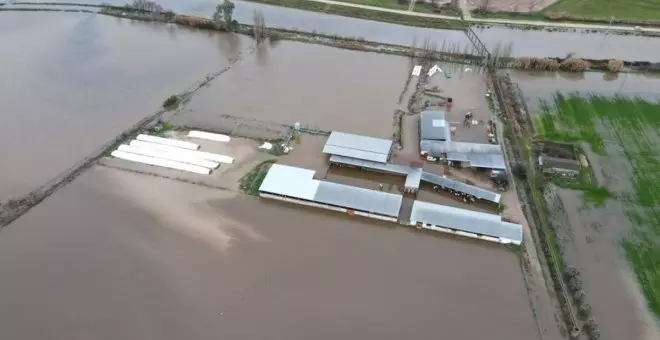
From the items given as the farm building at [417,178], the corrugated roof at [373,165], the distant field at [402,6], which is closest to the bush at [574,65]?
the distant field at [402,6]

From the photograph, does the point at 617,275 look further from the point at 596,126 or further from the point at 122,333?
the point at 122,333

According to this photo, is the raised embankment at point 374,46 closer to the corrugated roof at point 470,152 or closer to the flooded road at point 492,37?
the flooded road at point 492,37

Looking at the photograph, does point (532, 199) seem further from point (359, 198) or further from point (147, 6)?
point (147, 6)

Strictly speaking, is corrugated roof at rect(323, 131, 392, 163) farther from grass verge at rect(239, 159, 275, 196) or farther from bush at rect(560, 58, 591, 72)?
bush at rect(560, 58, 591, 72)

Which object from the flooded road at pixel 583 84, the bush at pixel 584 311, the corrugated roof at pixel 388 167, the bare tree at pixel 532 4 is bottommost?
the bush at pixel 584 311

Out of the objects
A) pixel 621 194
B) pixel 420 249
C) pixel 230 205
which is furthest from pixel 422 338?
pixel 621 194

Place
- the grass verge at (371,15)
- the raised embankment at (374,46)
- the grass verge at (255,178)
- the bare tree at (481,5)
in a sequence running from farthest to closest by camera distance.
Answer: the bare tree at (481,5) < the grass verge at (371,15) < the raised embankment at (374,46) < the grass verge at (255,178)
